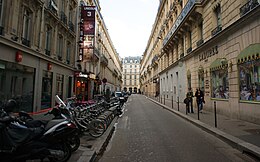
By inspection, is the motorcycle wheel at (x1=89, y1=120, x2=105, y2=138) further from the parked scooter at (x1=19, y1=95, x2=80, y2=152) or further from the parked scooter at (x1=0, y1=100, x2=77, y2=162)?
the parked scooter at (x1=0, y1=100, x2=77, y2=162)

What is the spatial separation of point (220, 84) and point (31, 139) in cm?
1170

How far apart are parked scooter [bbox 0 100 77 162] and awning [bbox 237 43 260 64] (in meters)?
8.76

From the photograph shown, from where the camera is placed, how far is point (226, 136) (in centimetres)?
625

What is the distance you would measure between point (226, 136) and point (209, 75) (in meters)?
8.18

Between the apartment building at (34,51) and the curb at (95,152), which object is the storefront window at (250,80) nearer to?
the curb at (95,152)

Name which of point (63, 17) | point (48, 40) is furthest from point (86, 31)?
point (48, 40)

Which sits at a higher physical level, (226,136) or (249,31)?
(249,31)

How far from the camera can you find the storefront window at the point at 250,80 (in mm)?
8414

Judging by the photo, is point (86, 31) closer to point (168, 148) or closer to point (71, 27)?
point (71, 27)

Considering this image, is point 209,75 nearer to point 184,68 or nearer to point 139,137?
point 184,68

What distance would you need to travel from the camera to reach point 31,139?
3496mm

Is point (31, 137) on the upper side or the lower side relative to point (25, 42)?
lower

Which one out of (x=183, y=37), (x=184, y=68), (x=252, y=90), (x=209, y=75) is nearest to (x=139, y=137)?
(x=252, y=90)

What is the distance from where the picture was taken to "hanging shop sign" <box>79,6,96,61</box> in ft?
67.7
